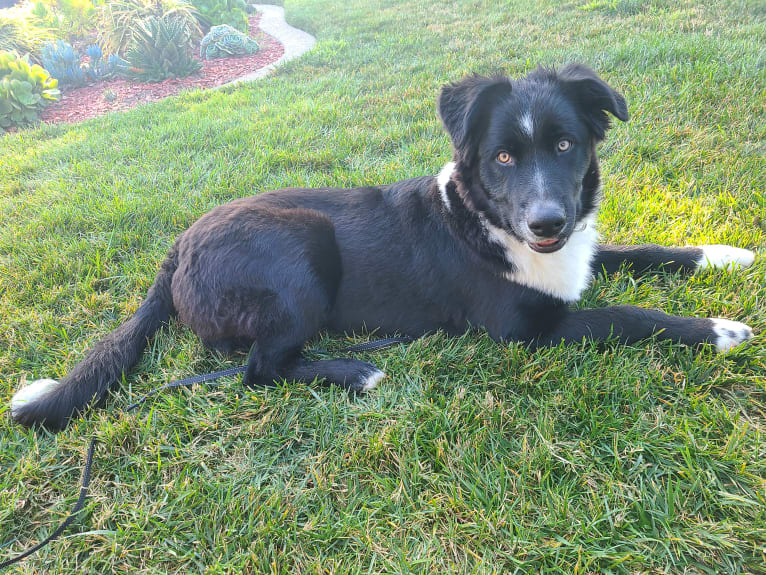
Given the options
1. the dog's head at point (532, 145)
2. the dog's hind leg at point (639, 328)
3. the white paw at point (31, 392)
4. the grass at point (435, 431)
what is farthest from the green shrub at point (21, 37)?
the dog's hind leg at point (639, 328)

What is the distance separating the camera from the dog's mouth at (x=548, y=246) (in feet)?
7.20

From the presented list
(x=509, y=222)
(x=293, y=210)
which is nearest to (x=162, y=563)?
(x=293, y=210)

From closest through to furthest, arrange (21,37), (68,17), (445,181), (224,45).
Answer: (445,181) < (21,37) < (224,45) < (68,17)

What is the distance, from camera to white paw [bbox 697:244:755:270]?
250 cm

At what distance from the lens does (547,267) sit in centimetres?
237

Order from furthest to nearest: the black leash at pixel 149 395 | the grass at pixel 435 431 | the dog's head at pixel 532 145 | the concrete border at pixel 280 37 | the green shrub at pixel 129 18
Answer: the green shrub at pixel 129 18 < the concrete border at pixel 280 37 < the dog's head at pixel 532 145 < the black leash at pixel 149 395 < the grass at pixel 435 431

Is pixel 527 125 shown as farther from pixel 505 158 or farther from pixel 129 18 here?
pixel 129 18

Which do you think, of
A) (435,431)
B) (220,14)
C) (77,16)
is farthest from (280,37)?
(435,431)

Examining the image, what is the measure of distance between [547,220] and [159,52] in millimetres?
8998

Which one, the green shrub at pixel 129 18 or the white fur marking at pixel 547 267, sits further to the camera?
the green shrub at pixel 129 18

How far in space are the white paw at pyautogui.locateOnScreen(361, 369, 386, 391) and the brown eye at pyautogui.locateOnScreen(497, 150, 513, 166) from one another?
1220mm

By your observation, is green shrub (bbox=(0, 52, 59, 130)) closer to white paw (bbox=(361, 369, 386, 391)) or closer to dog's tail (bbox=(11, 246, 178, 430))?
dog's tail (bbox=(11, 246, 178, 430))

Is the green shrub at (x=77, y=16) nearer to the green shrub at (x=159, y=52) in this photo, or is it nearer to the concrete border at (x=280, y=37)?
the green shrub at (x=159, y=52)

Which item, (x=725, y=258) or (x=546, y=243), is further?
(x=725, y=258)
